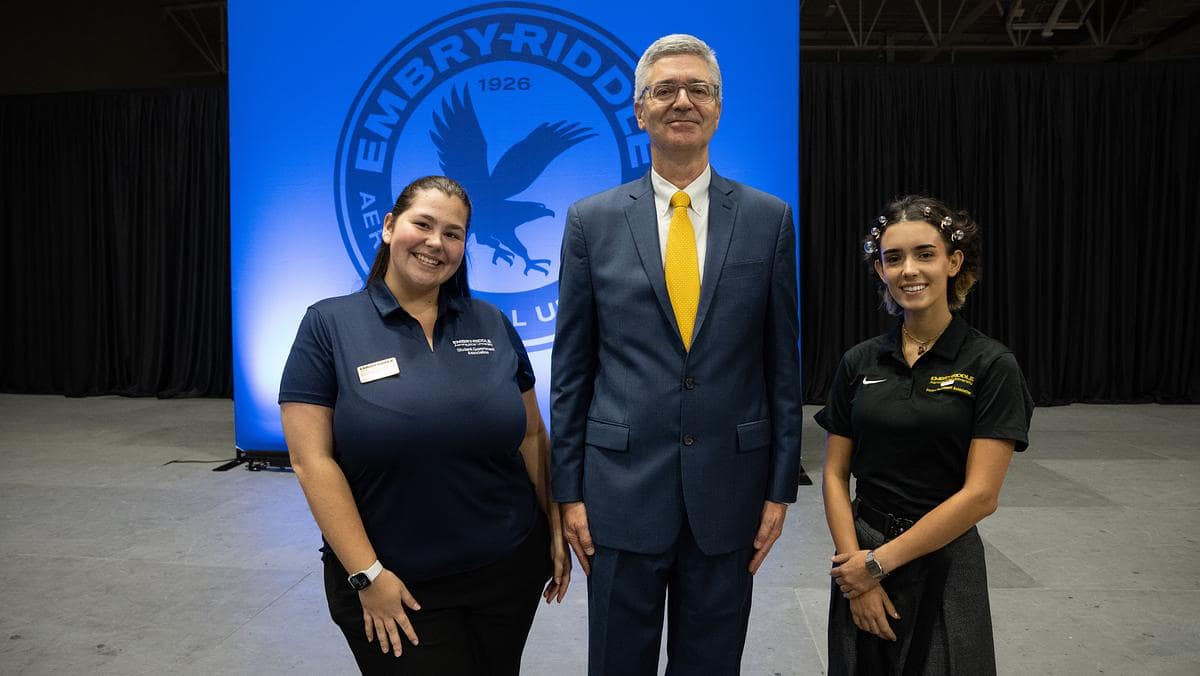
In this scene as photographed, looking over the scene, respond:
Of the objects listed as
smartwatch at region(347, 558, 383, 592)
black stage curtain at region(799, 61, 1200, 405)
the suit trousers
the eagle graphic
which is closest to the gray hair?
the suit trousers

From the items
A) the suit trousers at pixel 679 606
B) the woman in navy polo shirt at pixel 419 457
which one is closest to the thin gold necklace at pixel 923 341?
the suit trousers at pixel 679 606

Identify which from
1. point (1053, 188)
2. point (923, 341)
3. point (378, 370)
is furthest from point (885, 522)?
point (1053, 188)

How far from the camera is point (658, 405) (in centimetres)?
140

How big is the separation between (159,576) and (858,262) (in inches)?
238

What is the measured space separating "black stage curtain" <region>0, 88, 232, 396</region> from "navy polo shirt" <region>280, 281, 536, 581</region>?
23.1ft

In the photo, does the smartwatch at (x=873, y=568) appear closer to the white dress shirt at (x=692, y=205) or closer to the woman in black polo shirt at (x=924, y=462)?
the woman in black polo shirt at (x=924, y=462)

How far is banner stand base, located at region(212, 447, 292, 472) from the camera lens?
15.3 ft

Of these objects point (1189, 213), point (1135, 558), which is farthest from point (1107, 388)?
point (1135, 558)

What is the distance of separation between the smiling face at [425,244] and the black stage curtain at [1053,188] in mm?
5947

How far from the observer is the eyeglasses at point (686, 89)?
1.39 metres

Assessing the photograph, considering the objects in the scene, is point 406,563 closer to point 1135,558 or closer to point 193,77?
point 1135,558

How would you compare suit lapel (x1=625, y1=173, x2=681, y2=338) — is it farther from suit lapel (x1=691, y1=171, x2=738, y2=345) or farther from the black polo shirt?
the black polo shirt

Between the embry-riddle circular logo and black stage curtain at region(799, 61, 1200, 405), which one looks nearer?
the embry-riddle circular logo

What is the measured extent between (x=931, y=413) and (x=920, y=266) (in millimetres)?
261
